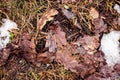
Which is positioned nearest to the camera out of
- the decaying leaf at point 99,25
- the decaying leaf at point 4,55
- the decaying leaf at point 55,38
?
the decaying leaf at point 4,55

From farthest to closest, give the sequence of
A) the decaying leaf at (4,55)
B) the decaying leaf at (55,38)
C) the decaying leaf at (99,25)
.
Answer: the decaying leaf at (99,25) < the decaying leaf at (55,38) < the decaying leaf at (4,55)

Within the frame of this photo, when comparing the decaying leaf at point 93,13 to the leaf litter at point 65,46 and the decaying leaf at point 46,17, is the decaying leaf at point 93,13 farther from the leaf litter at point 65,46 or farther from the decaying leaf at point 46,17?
the decaying leaf at point 46,17

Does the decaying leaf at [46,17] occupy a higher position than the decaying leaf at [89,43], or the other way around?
the decaying leaf at [46,17]

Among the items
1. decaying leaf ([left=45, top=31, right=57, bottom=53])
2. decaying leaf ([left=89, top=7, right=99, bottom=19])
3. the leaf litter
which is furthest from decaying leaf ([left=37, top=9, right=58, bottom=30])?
decaying leaf ([left=89, top=7, right=99, bottom=19])

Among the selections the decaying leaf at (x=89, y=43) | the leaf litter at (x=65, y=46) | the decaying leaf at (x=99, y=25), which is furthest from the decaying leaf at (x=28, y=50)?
the decaying leaf at (x=99, y=25)

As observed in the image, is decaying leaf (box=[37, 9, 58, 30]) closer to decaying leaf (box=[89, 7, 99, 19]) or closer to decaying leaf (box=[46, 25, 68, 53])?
decaying leaf (box=[46, 25, 68, 53])

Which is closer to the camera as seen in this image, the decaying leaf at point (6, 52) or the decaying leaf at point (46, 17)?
the decaying leaf at point (6, 52)

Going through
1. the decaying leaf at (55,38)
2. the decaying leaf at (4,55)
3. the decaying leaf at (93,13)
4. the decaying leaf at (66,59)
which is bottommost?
the decaying leaf at (66,59)

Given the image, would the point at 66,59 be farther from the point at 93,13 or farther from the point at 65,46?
the point at 93,13
